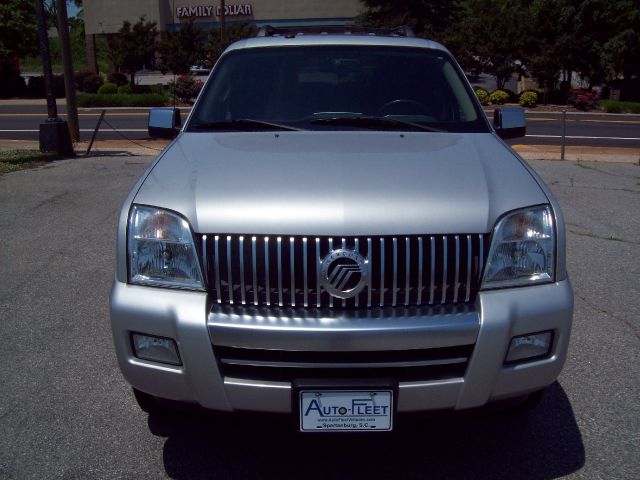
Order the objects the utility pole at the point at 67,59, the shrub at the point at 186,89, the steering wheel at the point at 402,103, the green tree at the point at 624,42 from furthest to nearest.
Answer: the green tree at the point at 624,42 → the shrub at the point at 186,89 → the utility pole at the point at 67,59 → the steering wheel at the point at 402,103

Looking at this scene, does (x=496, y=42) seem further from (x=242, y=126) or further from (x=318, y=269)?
(x=318, y=269)

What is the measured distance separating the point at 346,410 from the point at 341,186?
90cm

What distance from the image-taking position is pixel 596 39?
125ft

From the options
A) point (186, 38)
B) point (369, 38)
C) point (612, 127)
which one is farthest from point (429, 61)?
point (186, 38)

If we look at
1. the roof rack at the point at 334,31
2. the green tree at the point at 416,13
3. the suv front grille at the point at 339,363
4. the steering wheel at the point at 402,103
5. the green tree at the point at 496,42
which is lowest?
the suv front grille at the point at 339,363

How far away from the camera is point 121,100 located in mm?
32094

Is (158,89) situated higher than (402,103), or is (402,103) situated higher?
(402,103)

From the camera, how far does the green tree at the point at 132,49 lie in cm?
3788

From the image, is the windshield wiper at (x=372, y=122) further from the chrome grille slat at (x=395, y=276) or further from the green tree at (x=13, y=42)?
the green tree at (x=13, y=42)

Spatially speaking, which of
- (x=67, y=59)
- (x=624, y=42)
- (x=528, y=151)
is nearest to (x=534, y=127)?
(x=528, y=151)

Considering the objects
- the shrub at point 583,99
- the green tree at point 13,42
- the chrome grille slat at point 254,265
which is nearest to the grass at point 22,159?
the chrome grille slat at point 254,265

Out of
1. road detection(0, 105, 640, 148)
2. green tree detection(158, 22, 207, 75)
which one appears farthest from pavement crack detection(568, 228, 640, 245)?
green tree detection(158, 22, 207, 75)

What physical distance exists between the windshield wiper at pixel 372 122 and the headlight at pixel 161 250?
1.38 meters

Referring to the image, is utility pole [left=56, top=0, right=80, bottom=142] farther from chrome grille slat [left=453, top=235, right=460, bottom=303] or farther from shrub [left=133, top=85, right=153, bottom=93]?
shrub [left=133, top=85, right=153, bottom=93]
